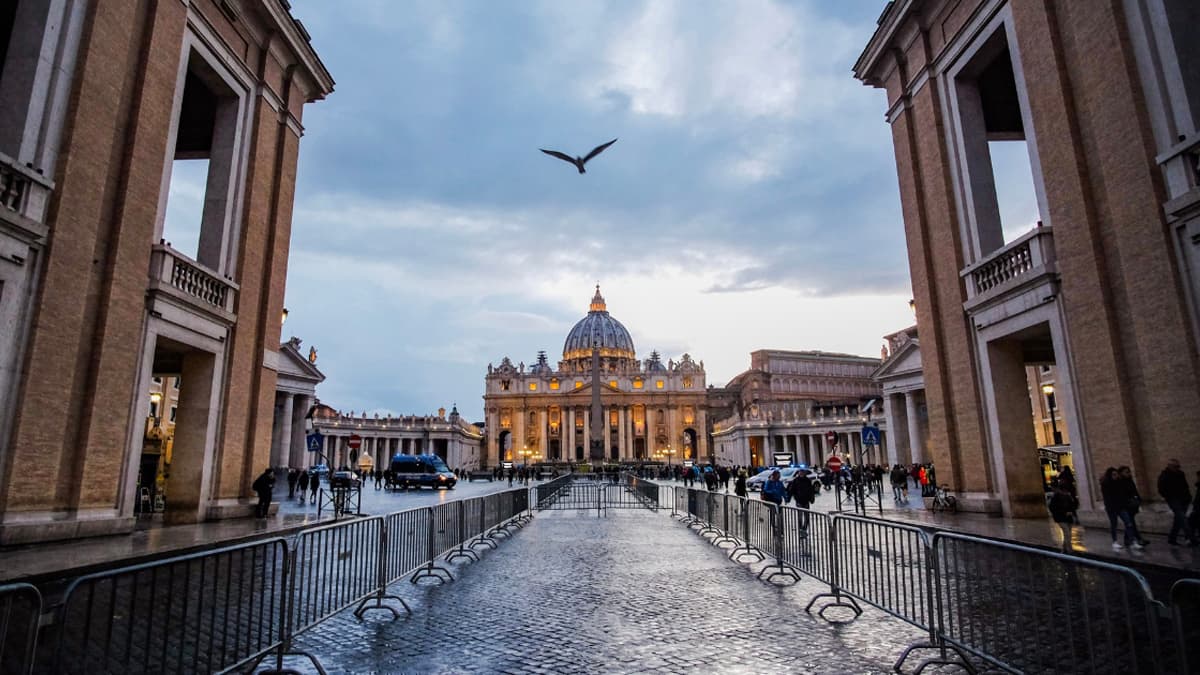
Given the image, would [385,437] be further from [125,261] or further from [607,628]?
[607,628]

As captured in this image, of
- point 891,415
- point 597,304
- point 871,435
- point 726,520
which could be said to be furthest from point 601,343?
point 726,520

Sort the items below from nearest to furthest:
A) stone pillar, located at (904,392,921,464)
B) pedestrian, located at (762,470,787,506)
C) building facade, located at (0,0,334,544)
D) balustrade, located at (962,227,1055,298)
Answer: building facade, located at (0,0,334,544), balustrade, located at (962,227,1055,298), pedestrian, located at (762,470,787,506), stone pillar, located at (904,392,921,464)

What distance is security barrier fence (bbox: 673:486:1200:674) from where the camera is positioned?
147 inches

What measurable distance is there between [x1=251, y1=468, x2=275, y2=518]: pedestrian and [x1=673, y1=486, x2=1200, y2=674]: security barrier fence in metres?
11.3

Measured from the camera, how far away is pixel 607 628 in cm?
627

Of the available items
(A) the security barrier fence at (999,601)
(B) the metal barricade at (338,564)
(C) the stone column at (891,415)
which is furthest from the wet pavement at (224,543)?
(C) the stone column at (891,415)

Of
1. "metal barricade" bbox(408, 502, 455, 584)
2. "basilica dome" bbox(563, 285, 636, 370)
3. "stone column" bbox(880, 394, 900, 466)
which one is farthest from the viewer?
"basilica dome" bbox(563, 285, 636, 370)

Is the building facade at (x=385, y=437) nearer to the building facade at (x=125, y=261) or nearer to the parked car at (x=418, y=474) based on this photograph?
the parked car at (x=418, y=474)

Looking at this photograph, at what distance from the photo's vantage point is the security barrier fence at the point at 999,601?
3.74 meters

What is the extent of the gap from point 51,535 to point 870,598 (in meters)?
11.3

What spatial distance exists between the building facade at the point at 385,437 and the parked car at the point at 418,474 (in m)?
28.0

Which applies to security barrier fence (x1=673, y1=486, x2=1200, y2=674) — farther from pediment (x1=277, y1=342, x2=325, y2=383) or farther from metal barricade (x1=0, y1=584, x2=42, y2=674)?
pediment (x1=277, y1=342, x2=325, y2=383)

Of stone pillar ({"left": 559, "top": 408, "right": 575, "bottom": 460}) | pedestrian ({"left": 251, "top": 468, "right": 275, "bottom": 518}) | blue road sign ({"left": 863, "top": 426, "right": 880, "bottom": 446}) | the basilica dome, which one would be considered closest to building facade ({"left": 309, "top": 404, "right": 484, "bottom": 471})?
stone pillar ({"left": 559, "top": 408, "right": 575, "bottom": 460})

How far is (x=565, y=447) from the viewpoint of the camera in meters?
113
